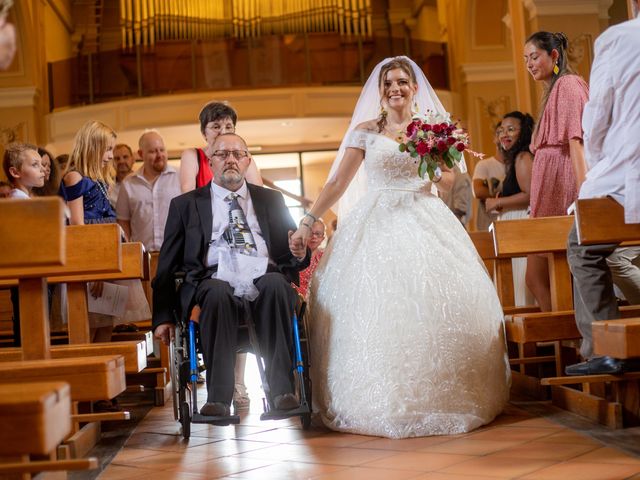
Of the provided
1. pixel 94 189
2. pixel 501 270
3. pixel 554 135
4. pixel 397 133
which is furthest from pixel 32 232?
pixel 501 270

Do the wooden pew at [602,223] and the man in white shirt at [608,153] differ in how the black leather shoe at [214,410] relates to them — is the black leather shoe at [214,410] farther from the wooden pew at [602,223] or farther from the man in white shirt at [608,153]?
the wooden pew at [602,223]

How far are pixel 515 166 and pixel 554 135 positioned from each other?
3.90 ft

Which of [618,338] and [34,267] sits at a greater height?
[34,267]

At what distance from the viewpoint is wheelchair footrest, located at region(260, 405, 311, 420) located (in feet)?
12.8

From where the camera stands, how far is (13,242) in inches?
99.7

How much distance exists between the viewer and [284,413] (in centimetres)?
391

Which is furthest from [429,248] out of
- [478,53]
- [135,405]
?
[478,53]

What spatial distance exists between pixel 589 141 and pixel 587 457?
1.12 metres

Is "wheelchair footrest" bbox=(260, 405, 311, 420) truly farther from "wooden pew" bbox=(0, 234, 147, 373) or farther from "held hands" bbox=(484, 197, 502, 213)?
"held hands" bbox=(484, 197, 502, 213)

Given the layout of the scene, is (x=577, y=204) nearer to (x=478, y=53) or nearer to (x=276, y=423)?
(x=276, y=423)

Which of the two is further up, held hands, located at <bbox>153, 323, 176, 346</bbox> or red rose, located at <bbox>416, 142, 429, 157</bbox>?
red rose, located at <bbox>416, 142, 429, 157</bbox>

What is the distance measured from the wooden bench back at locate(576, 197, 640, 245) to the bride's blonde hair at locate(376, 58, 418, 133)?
1.47m

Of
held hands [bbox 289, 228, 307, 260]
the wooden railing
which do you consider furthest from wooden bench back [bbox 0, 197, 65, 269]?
the wooden railing

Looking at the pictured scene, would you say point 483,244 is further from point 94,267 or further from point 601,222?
point 94,267
